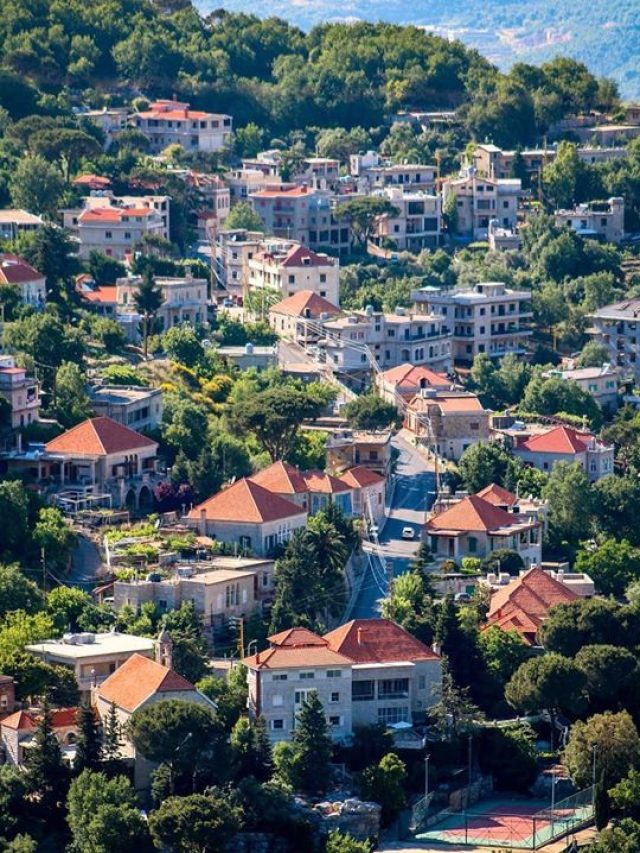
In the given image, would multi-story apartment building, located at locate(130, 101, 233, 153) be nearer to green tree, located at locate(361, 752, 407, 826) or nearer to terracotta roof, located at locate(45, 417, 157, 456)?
terracotta roof, located at locate(45, 417, 157, 456)

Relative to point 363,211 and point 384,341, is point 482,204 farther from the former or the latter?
point 384,341

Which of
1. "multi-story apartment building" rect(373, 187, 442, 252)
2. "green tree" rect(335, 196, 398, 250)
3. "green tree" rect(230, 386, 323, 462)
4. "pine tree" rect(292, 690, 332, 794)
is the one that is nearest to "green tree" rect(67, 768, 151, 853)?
"pine tree" rect(292, 690, 332, 794)

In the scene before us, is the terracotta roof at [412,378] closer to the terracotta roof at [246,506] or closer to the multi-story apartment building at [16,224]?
the multi-story apartment building at [16,224]

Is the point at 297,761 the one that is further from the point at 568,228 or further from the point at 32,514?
the point at 568,228

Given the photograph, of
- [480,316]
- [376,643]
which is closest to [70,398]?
[376,643]

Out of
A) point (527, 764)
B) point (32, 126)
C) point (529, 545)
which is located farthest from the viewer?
point (32, 126)

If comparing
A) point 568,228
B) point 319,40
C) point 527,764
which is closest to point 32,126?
point 568,228
